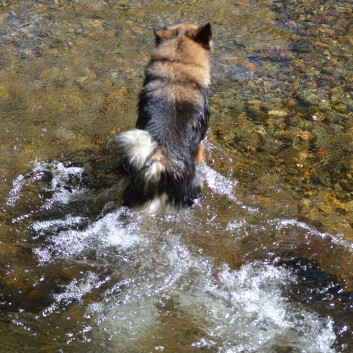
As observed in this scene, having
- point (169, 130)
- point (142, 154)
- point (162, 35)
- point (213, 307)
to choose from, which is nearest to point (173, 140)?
point (169, 130)

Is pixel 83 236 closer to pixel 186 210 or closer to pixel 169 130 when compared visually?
pixel 186 210

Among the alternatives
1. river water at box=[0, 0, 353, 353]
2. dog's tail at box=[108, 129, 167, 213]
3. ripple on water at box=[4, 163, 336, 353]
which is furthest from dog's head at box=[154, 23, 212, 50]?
ripple on water at box=[4, 163, 336, 353]

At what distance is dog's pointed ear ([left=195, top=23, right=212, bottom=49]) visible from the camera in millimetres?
4453

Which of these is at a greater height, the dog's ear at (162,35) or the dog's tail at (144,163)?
the dog's ear at (162,35)

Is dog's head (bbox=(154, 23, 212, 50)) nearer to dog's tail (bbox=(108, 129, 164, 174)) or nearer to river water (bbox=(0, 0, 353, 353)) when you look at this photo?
river water (bbox=(0, 0, 353, 353))

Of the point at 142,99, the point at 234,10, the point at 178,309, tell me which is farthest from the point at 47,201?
the point at 234,10

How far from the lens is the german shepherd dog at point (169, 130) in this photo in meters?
3.46

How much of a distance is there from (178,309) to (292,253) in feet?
3.65

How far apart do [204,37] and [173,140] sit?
4.55ft

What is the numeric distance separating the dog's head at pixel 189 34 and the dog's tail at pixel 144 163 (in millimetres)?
1412

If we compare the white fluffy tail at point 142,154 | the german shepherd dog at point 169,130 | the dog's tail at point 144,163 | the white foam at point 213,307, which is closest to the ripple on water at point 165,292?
the white foam at point 213,307

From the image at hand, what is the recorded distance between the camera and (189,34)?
4582 millimetres

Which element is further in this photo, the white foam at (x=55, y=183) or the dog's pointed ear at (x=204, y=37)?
the dog's pointed ear at (x=204, y=37)

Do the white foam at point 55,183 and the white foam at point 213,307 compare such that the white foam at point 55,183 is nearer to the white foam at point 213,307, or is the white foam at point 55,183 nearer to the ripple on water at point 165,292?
the ripple on water at point 165,292
